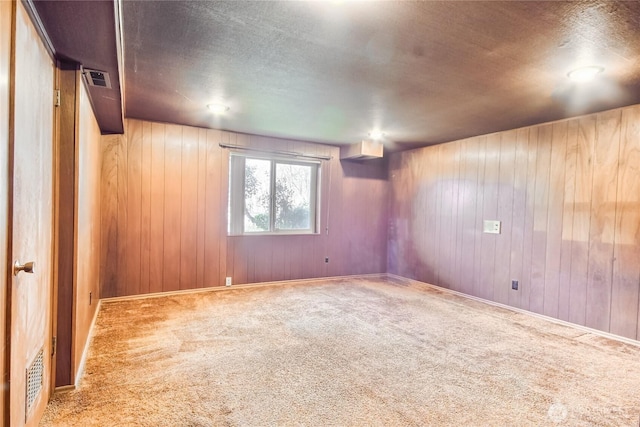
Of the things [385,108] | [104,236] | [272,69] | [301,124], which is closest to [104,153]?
[104,236]

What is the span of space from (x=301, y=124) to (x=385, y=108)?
3.84 ft

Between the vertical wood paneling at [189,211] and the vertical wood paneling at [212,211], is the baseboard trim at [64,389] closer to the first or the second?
the vertical wood paneling at [189,211]

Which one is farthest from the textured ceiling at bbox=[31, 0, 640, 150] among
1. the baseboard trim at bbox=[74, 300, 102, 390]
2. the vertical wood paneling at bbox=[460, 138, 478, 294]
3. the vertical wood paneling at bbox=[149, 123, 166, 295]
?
the baseboard trim at bbox=[74, 300, 102, 390]

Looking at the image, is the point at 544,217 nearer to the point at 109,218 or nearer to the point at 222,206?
the point at 222,206

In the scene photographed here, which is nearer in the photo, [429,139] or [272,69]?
[272,69]

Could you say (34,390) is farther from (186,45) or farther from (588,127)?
(588,127)

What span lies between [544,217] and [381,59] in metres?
2.80

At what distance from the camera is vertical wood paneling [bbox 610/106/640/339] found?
3.10m

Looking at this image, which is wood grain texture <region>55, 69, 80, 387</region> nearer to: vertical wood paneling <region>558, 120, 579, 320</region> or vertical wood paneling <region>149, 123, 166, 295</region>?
vertical wood paneling <region>149, 123, 166, 295</region>

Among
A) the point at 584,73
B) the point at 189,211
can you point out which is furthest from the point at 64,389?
the point at 584,73

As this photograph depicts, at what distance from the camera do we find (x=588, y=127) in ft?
11.3

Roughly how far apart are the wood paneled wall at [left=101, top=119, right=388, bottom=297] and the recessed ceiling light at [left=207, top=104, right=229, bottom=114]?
906 millimetres

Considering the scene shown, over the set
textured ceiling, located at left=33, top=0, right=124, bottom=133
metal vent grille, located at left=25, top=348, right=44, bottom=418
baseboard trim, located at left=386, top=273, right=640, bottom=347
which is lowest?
baseboard trim, located at left=386, top=273, right=640, bottom=347

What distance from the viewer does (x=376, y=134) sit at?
15.1ft
